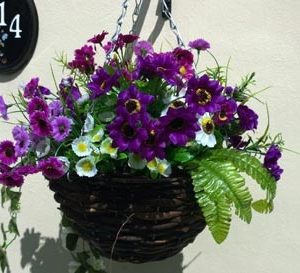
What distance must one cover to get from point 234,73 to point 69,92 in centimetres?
49

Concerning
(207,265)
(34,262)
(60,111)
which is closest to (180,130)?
(60,111)

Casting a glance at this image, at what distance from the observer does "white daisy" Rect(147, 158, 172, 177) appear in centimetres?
101

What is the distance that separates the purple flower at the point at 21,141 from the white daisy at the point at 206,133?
13.6 inches

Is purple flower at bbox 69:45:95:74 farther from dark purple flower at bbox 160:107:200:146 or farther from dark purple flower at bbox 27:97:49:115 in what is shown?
dark purple flower at bbox 160:107:200:146

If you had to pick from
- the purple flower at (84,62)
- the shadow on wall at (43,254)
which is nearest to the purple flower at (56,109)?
the purple flower at (84,62)

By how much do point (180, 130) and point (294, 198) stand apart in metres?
0.61

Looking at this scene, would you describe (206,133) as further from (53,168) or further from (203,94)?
(53,168)

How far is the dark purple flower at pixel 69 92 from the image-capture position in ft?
3.79

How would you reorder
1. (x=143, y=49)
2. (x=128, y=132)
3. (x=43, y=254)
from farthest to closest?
1. (x=43, y=254)
2. (x=143, y=49)
3. (x=128, y=132)

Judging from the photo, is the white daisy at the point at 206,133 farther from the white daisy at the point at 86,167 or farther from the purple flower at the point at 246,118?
the white daisy at the point at 86,167

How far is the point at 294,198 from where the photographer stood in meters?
1.47

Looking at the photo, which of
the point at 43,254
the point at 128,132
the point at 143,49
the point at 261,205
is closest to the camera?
the point at 128,132

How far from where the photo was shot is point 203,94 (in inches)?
40.2

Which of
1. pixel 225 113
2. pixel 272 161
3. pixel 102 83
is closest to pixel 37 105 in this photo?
pixel 102 83
